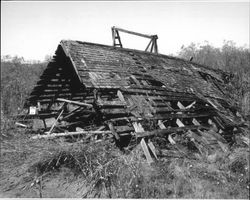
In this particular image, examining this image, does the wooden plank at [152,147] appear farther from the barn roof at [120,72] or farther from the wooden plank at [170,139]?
the barn roof at [120,72]

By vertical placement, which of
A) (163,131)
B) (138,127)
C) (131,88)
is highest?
(131,88)

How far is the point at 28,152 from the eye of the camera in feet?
15.1

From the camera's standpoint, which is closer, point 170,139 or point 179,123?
point 170,139

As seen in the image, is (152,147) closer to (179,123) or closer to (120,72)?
(179,123)

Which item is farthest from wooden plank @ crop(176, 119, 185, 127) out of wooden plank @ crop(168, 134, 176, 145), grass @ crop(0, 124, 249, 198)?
grass @ crop(0, 124, 249, 198)

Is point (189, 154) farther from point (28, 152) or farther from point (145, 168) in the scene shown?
point (28, 152)

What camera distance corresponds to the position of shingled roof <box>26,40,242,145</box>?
5590 millimetres

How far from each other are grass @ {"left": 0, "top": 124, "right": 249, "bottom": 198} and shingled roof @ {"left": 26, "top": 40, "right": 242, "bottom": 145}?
1278 mm

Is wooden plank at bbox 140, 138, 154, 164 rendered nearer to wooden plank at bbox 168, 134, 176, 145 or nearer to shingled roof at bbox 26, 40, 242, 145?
shingled roof at bbox 26, 40, 242, 145

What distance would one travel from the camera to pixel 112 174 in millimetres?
3631

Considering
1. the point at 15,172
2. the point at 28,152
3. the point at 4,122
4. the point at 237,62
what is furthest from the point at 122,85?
the point at 237,62

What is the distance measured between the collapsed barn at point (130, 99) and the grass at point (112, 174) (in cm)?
89

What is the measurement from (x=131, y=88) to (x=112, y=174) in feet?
10.1

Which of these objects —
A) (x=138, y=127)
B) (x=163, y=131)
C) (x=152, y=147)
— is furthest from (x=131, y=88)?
(x=152, y=147)
